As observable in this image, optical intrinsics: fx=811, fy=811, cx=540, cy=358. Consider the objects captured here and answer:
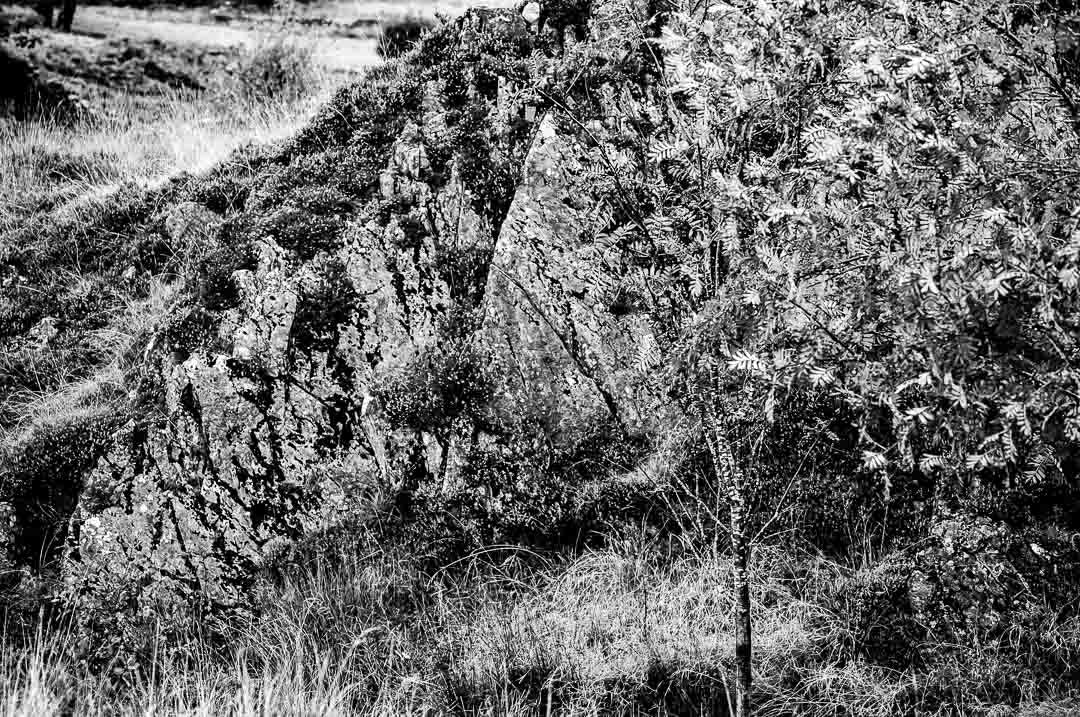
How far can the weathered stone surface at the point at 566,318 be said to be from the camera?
5230 mm

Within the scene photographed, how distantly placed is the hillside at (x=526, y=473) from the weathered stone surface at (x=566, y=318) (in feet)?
0.06

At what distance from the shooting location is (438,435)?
5.29 metres

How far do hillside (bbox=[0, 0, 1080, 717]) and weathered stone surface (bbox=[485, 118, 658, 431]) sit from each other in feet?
0.06

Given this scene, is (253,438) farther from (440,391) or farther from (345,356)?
(440,391)

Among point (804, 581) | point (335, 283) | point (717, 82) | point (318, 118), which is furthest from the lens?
point (318, 118)

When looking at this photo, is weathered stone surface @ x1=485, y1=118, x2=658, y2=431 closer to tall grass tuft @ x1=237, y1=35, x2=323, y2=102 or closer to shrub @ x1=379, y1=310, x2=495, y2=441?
shrub @ x1=379, y1=310, x2=495, y2=441

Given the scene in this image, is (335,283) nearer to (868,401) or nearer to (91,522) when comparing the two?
(91,522)

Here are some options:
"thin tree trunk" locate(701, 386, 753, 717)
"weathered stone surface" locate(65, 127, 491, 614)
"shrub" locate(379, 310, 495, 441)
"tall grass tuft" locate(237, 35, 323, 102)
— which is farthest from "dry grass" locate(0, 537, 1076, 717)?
"tall grass tuft" locate(237, 35, 323, 102)

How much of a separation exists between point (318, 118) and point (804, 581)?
5314 millimetres

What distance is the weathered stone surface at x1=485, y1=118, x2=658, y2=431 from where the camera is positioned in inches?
206

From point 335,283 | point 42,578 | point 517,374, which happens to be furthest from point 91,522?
point 517,374

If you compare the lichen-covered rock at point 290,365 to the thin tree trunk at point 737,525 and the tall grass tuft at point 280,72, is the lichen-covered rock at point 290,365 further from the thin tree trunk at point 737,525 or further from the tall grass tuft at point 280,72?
the tall grass tuft at point 280,72

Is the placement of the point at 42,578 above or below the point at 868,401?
below

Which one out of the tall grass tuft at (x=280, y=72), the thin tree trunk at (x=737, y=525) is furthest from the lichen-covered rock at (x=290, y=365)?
the tall grass tuft at (x=280, y=72)
